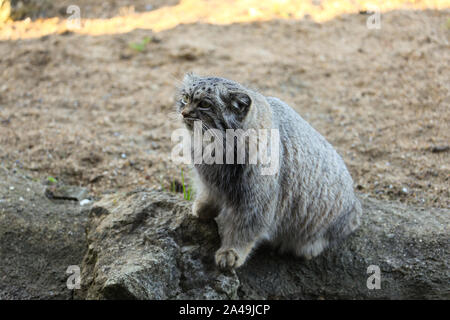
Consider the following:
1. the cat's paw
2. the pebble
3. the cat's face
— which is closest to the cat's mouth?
the cat's face

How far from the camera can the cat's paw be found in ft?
11.7

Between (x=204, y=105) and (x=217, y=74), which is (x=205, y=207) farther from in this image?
(x=217, y=74)

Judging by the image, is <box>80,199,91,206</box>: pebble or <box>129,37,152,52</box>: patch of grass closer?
<box>80,199,91,206</box>: pebble

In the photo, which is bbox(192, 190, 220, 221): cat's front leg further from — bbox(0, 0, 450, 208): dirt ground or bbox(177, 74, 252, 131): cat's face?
bbox(0, 0, 450, 208): dirt ground

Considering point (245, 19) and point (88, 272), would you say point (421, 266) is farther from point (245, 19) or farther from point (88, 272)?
point (245, 19)

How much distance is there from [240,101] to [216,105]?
0.56 feet

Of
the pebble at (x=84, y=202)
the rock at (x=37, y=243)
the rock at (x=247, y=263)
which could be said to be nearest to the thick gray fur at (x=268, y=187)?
the rock at (x=247, y=263)

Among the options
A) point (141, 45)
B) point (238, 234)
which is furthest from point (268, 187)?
point (141, 45)

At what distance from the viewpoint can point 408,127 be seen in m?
5.79

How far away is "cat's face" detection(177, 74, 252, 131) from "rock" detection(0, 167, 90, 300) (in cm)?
177

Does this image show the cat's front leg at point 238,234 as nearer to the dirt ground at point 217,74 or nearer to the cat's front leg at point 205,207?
the cat's front leg at point 205,207

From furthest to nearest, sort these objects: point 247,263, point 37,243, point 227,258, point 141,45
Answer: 1. point 141,45
2. point 37,243
3. point 247,263
4. point 227,258

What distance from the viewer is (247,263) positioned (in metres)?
4.00
